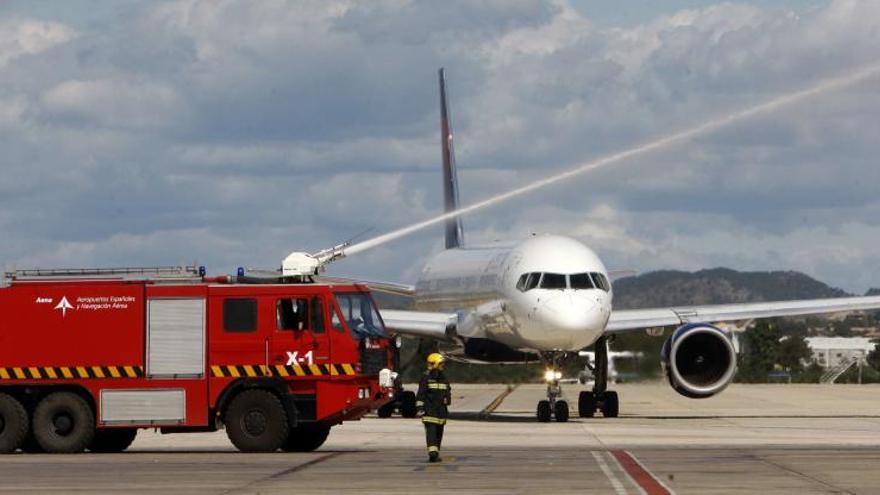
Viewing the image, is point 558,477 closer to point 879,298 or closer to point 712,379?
point 712,379

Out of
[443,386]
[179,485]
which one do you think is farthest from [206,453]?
[179,485]

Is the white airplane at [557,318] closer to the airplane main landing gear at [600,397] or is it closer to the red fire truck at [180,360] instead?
the airplane main landing gear at [600,397]

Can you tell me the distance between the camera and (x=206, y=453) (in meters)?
34.1

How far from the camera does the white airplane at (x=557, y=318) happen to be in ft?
149

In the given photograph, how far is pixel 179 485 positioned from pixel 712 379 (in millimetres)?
24643

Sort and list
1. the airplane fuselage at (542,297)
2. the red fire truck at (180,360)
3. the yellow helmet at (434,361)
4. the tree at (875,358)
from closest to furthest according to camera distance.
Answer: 1. the yellow helmet at (434,361)
2. the red fire truck at (180,360)
3. the airplane fuselage at (542,297)
4. the tree at (875,358)

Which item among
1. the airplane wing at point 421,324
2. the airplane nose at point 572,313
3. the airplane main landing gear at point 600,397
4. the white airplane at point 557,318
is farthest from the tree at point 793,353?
the airplane nose at point 572,313

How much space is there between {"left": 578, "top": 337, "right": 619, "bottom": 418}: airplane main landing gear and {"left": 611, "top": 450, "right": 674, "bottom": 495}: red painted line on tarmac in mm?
15520

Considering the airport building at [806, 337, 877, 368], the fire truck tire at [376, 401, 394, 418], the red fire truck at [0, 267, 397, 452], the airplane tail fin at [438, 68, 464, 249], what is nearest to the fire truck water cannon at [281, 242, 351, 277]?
the red fire truck at [0, 267, 397, 452]

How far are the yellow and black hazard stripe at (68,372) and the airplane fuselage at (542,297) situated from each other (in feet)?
43.0

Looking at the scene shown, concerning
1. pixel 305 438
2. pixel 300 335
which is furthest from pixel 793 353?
pixel 300 335

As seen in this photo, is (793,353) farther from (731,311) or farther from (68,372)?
(68,372)

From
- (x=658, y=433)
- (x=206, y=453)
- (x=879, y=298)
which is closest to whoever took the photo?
(x=206, y=453)

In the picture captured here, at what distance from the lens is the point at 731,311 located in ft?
171
